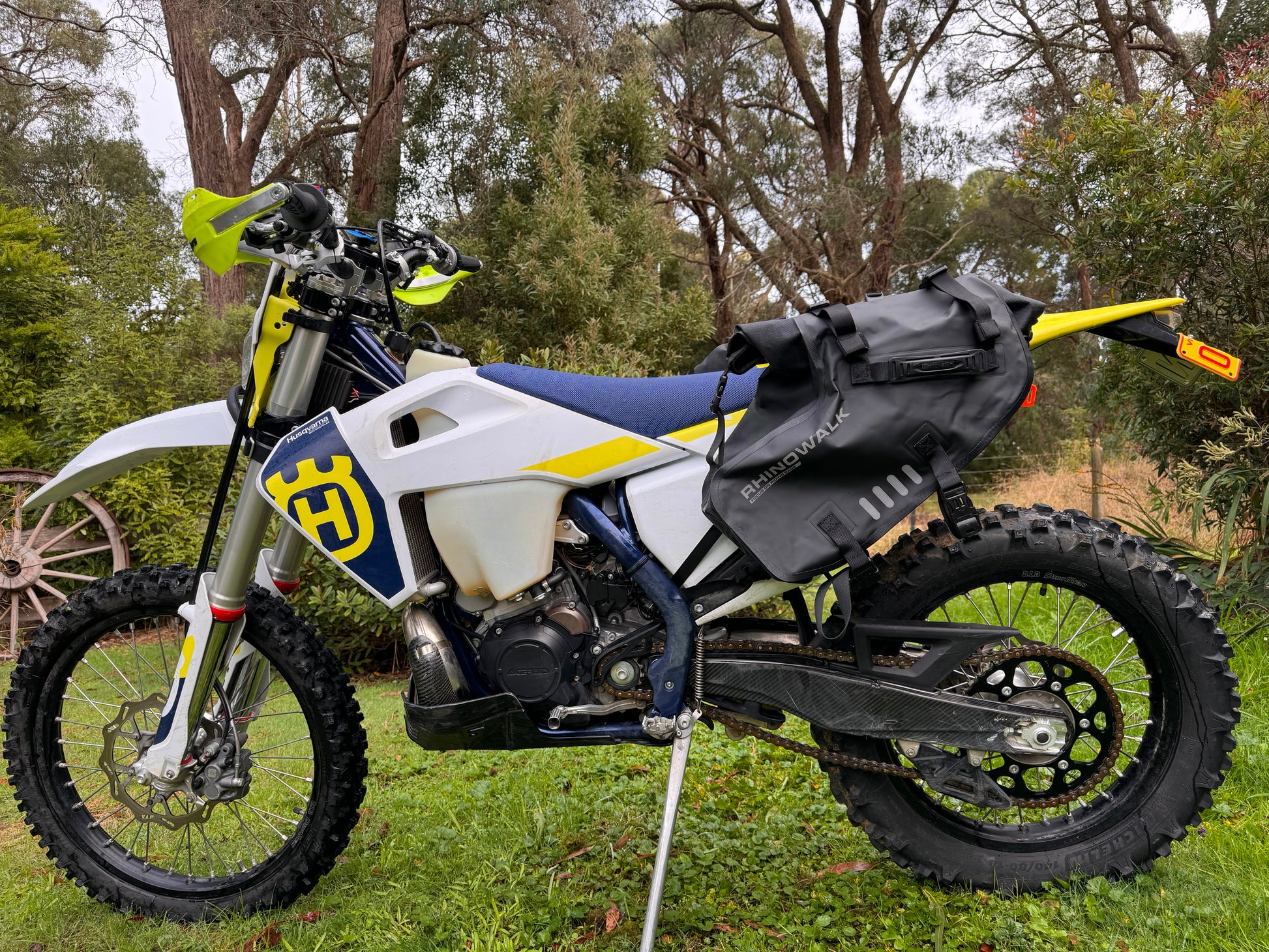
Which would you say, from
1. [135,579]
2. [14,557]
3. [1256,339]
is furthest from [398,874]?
[14,557]

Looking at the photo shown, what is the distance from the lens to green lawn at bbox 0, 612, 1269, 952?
6.15 feet

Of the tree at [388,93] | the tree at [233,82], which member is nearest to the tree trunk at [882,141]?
the tree at [388,93]

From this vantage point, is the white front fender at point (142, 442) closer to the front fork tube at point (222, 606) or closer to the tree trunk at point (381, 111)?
the front fork tube at point (222, 606)

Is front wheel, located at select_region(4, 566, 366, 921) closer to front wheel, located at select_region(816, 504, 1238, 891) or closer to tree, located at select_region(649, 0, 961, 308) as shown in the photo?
front wheel, located at select_region(816, 504, 1238, 891)

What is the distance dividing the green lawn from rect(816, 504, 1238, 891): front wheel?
101 mm

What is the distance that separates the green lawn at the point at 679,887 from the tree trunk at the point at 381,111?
674 cm

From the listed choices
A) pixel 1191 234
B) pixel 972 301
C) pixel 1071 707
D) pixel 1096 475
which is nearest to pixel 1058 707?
pixel 1071 707

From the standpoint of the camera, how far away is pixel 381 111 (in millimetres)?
8523

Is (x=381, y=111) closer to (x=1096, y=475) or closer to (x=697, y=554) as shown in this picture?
(x=1096, y=475)

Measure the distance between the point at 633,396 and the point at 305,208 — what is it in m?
0.87

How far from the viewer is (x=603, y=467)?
1.83m

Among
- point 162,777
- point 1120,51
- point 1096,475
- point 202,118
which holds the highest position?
point 1120,51

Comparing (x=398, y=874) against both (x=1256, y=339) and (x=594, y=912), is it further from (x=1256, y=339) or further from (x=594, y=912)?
(x=1256, y=339)

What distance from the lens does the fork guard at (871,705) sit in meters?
1.83
